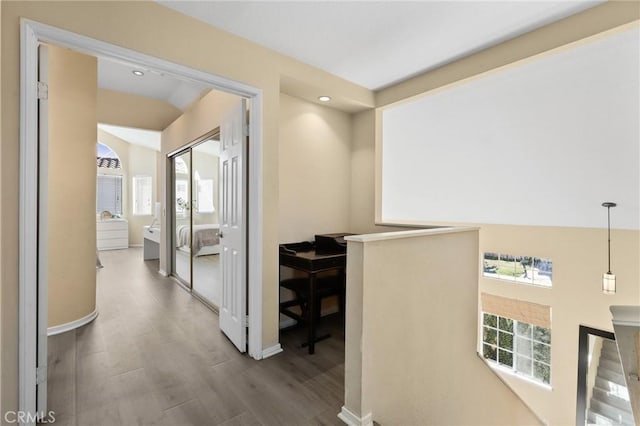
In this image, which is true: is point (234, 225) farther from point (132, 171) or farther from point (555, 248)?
point (132, 171)

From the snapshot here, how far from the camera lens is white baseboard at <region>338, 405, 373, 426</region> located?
165cm

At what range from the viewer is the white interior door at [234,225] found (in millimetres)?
2449

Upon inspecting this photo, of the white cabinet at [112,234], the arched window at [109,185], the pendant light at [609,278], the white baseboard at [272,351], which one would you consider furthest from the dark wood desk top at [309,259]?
the arched window at [109,185]

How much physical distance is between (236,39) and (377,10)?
1062mm

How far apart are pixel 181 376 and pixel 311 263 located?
126 cm

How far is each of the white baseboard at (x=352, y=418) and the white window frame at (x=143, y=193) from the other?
8.31 metres

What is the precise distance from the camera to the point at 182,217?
173 inches

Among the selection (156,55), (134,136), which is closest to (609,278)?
(156,55)

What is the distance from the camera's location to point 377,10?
2.01 m

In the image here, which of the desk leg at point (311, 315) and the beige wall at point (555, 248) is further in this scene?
the desk leg at point (311, 315)

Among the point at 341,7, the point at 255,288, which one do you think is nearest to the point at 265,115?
the point at 341,7

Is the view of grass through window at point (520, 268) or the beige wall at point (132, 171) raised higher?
the beige wall at point (132, 171)

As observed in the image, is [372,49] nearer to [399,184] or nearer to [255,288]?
[399,184]

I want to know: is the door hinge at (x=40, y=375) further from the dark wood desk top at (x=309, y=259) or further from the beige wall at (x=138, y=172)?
the beige wall at (x=138, y=172)
